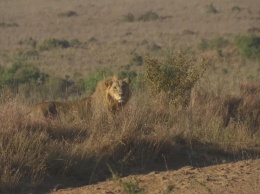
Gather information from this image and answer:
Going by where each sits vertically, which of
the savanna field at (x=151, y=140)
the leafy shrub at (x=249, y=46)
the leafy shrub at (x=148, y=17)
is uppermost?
the savanna field at (x=151, y=140)

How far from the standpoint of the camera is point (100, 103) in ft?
40.0

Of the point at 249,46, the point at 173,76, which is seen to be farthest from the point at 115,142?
the point at 249,46

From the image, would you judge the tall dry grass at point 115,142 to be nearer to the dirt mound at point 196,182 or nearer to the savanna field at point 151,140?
the savanna field at point 151,140

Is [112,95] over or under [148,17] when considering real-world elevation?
over

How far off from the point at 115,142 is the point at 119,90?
8.84 ft

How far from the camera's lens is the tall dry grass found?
342 inches

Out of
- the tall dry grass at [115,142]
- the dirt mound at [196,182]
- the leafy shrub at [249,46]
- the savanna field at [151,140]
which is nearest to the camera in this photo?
the dirt mound at [196,182]

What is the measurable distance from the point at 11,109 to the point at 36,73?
16.8m

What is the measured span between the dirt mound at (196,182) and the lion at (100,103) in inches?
127

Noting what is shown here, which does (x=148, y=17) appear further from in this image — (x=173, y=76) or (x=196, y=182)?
(x=196, y=182)

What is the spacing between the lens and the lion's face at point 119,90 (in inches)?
480

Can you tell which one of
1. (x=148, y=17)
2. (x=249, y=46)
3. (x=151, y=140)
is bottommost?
(x=148, y=17)

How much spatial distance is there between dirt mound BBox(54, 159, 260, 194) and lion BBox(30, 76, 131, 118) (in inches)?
127

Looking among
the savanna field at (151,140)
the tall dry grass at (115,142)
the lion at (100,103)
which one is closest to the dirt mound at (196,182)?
the savanna field at (151,140)
